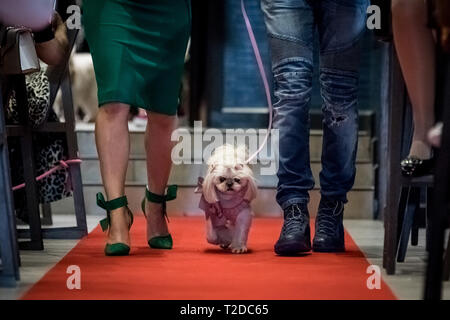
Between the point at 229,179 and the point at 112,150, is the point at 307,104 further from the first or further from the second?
the point at 112,150

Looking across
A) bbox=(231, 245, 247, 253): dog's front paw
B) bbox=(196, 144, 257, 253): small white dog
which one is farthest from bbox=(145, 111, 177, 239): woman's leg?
bbox=(231, 245, 247, 253): dog's front paw

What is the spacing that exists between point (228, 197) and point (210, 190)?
0.22 ft

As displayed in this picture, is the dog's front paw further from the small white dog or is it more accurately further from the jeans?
the jeans

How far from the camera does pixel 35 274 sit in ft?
8.12

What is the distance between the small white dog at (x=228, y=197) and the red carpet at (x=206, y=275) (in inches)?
2.4

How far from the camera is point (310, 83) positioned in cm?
290

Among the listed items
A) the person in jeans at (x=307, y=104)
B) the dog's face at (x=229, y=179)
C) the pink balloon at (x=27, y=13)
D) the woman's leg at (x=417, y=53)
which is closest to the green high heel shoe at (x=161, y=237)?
the dog's face at (x=229, y=179)

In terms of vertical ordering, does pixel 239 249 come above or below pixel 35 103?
below

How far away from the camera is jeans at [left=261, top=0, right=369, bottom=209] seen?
2.84 metres

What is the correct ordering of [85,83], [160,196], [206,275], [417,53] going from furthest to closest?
[85,83] < [160,196] < [417,53] < [206,275]

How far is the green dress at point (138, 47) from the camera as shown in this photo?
2797mm

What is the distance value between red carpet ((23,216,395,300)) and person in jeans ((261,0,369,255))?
0.12m

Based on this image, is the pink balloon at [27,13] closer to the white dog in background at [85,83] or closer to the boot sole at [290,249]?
the boot sole at [290,249]

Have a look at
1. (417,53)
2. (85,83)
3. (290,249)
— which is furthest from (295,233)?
(85,83)
